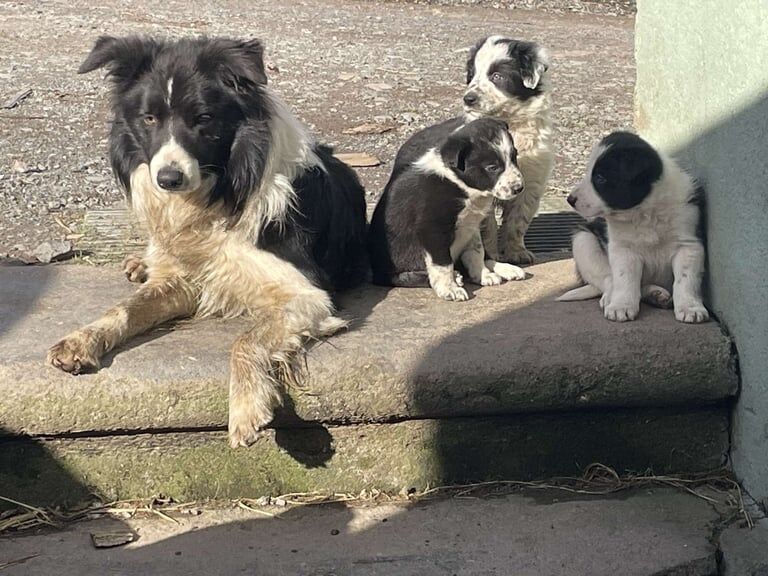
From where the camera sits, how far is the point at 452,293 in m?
4.25

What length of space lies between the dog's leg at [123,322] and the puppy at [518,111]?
1.53 meters

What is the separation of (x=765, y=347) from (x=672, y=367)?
1.11 ft

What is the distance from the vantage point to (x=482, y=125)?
438 cm

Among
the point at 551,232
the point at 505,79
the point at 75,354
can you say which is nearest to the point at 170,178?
the point at 75,354

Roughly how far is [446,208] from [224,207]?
952 millimetres

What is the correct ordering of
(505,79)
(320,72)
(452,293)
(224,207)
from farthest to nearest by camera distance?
(320,72), (505,79), (452,293), (224,207)

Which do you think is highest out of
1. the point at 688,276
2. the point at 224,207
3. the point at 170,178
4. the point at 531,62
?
the point at 531,62

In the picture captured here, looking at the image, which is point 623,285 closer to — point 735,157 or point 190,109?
point 735,157

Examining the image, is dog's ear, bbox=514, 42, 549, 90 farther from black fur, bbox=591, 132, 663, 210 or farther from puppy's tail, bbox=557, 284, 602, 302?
Answer: puppy's tail, bbox=557, 284, 602, 302

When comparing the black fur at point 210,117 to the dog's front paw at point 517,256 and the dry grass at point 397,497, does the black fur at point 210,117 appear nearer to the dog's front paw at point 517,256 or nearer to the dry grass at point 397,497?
the dry grass at point 397,497

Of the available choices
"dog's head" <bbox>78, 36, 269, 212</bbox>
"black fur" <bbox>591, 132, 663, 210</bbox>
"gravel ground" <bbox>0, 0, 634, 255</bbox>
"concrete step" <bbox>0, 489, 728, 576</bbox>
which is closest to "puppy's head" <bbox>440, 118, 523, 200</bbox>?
"black fur" <bbox>591, 132, 663, 210</bbox>

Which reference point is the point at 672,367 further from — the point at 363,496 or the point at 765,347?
the point at 363,496

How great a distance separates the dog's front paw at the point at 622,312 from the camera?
12.4ft

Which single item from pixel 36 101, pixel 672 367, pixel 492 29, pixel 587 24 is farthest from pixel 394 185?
pixel 587 24
